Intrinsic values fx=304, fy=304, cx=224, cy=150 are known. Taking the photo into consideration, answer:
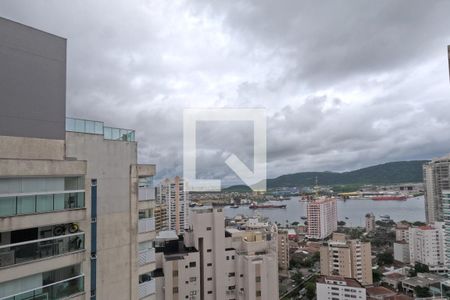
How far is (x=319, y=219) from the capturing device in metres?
18.4

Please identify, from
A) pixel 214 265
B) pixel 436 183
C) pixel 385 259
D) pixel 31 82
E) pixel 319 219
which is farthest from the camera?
pixel 319 219

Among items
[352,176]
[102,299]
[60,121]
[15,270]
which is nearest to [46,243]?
[15,270]

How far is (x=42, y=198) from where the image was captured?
5.25 ft

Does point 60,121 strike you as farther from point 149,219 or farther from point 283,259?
point 283,259

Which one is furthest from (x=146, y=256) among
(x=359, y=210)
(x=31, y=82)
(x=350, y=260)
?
(x=359, y=210)

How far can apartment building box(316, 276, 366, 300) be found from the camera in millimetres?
7023

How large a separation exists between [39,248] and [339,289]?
7.19 metres

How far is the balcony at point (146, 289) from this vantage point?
2.19 meters

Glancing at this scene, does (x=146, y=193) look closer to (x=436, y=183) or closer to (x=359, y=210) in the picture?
(x=436, y=183)

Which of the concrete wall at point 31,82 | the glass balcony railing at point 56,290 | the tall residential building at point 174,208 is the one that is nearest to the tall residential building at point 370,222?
the tall residential building at point 174,208

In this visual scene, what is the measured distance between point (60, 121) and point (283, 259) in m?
11.0

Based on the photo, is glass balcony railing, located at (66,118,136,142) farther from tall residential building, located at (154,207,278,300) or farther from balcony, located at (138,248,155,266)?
tall residential building, located at (154,207,278,300)

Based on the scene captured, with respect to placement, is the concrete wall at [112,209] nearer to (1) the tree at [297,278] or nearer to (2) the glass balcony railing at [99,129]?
(2) the glass balcony railing at [99,129]

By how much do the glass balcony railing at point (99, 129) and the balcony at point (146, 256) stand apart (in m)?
0.82
